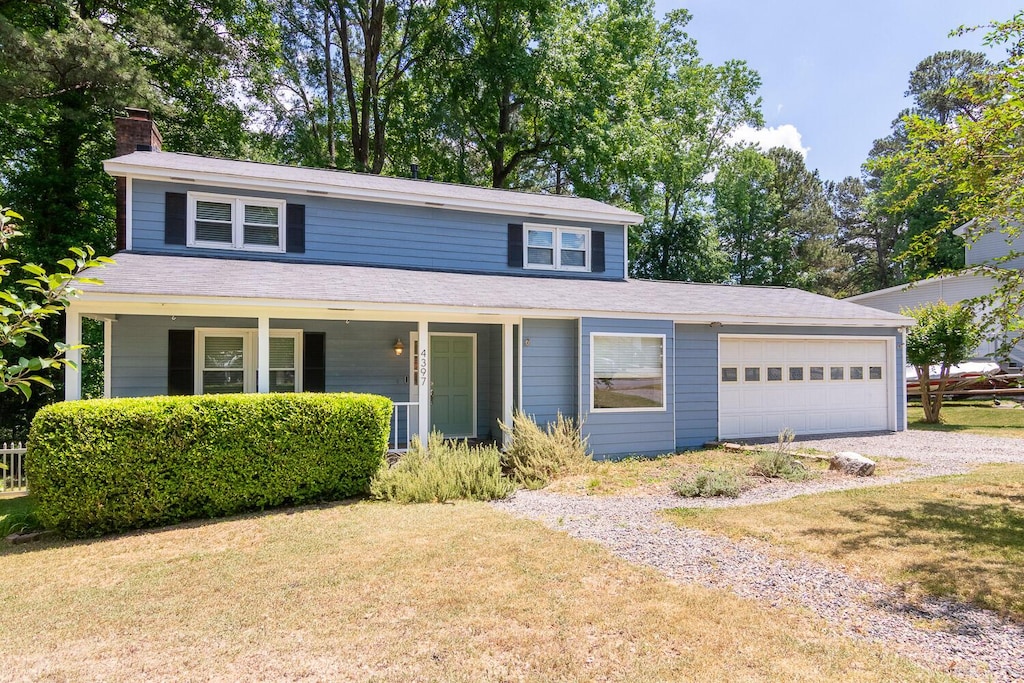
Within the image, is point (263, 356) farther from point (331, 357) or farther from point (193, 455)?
point (331, 357)

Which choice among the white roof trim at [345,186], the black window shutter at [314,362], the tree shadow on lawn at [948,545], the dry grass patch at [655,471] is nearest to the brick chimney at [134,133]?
the white roof trim at [345,186]

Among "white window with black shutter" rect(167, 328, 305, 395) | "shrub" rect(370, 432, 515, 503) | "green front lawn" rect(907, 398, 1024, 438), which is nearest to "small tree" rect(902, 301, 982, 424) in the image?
"green front lawn" rect(907, 398, 1024, 438)

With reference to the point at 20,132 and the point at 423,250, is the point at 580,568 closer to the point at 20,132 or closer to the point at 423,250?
the point at 423,250

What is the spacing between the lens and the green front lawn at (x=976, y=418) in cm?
1412

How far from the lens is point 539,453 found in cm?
888

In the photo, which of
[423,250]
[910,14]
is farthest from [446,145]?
[910,14]

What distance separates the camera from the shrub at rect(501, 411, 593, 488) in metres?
8.68

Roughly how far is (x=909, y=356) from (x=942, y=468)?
24.0 feet

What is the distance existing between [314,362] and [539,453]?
183 inches

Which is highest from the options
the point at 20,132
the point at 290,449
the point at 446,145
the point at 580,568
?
the point at 446,145

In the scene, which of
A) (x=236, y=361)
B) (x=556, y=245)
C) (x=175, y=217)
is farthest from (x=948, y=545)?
(x=175, y=217)

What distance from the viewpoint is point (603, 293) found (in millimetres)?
11680

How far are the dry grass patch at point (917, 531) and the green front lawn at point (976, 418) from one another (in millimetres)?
7172

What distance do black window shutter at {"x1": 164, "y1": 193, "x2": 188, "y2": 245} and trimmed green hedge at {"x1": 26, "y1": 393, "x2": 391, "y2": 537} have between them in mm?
4718
